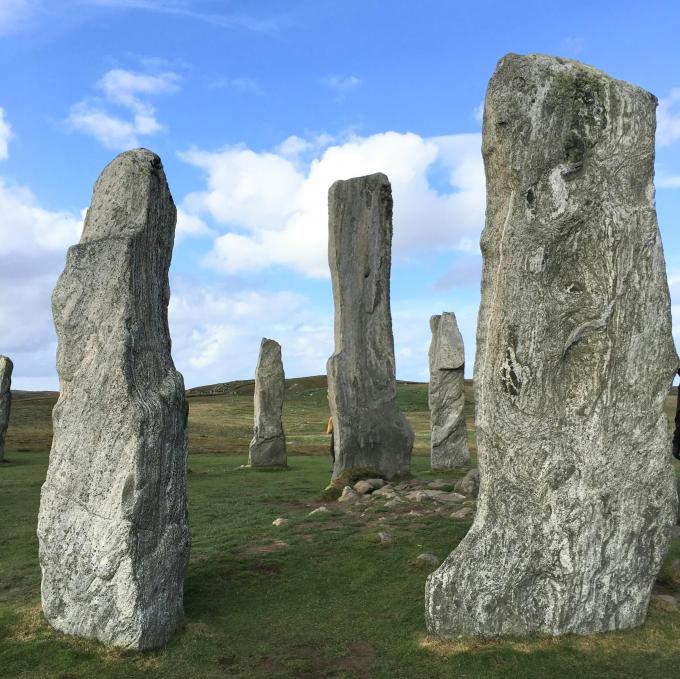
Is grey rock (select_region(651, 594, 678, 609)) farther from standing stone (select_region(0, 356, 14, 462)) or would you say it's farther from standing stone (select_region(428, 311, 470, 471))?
standing stone (select_region(0, 356, 14, 462))

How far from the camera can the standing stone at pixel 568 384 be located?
6836mm

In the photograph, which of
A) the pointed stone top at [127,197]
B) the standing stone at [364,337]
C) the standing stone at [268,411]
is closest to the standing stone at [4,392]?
the standing stone at [268,411]

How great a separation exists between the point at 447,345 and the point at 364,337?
5.38 m

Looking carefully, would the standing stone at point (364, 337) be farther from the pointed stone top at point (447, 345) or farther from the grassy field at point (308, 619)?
the pointed stone top at point (447, 345)

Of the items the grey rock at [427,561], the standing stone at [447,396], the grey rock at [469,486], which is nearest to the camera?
the grey rock at [427,561]

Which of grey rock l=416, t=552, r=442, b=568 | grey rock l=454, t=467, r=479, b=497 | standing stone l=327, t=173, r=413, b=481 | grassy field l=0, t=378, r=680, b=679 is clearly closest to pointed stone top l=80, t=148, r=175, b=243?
grassy field l=0, t=378, r=680, b=679

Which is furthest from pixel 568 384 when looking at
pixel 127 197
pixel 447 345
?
pixel 447 345

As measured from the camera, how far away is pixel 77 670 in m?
6.50

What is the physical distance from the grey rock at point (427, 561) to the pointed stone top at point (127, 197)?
4.80 meters

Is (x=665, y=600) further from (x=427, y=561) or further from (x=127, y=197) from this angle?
(x=127, y=197)

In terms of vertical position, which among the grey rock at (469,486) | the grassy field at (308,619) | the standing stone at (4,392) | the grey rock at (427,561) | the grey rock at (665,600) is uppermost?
the standing stone at (4,392)

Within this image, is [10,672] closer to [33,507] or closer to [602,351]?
[602,351]

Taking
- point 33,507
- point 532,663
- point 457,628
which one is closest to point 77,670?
point 457,628

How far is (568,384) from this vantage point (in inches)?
274
